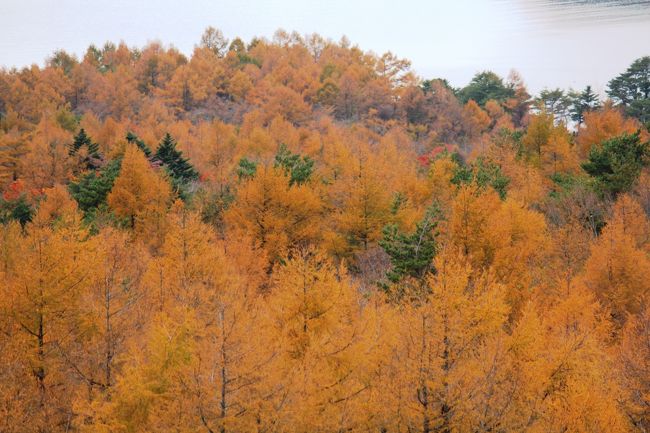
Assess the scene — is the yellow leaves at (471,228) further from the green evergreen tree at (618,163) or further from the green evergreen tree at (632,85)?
the green evergreen tree at (632,85)

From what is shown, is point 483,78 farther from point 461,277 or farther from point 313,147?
point 461,277

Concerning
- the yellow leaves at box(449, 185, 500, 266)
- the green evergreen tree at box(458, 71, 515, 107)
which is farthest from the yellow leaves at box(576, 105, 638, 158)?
the green evergreen tree at box(458, 71, 515, 107)

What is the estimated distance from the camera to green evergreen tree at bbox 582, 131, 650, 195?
42.7 m

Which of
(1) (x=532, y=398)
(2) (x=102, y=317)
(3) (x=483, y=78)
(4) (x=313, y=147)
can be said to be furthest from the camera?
(3) (x=483, y=78)

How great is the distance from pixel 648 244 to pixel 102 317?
29.8 m

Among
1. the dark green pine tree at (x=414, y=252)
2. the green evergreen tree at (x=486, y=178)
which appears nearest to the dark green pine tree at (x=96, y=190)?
the dark green pine tree at (x=414, y=252)

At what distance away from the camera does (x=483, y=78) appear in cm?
10100

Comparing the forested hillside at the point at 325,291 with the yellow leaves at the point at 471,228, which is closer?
the forested hillside at the point at 325,291

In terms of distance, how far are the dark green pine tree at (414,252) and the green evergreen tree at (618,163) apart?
1981 centimetres

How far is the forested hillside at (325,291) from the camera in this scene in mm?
15875

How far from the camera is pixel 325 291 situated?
20.1m

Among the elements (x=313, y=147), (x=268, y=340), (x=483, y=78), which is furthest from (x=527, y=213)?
(x=483, y=78)

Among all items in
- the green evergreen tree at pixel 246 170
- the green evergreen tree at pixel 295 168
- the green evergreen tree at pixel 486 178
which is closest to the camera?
the green evergreen tree at pixel 295 168

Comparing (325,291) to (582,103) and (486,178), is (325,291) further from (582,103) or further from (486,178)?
(582,103)
